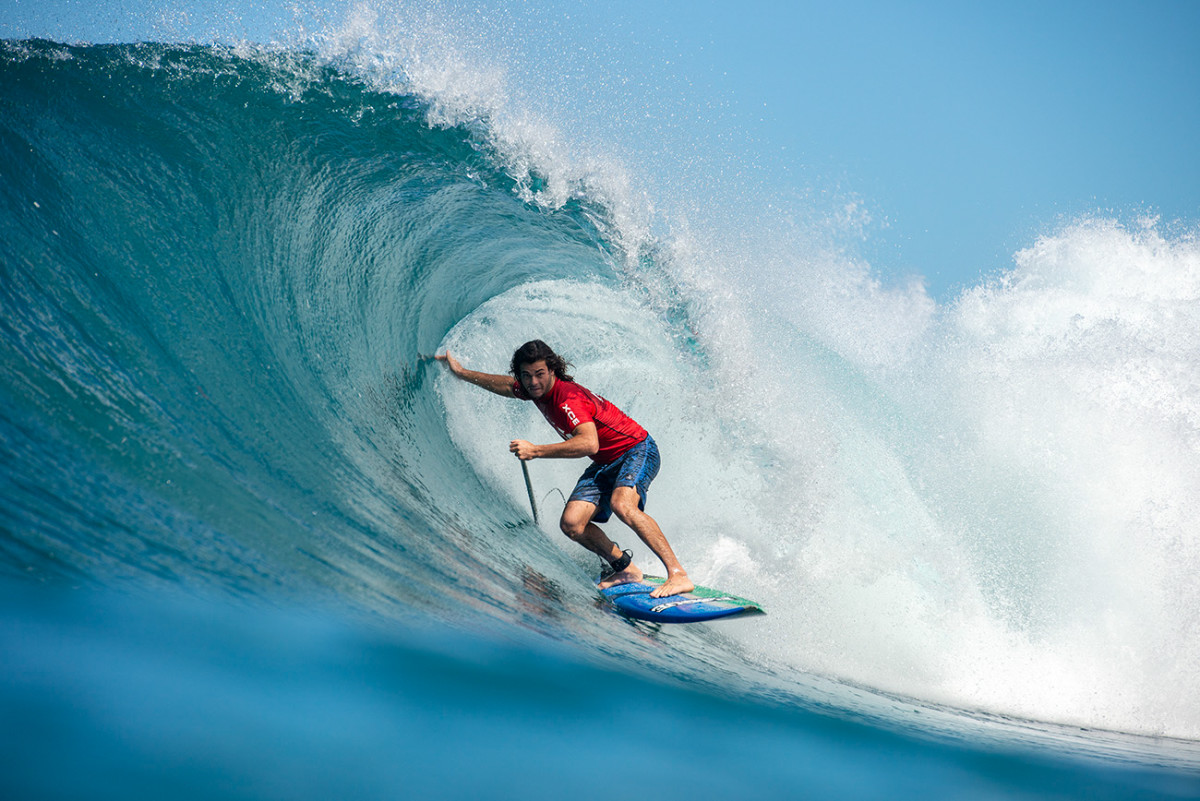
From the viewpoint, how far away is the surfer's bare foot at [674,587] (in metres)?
4.09

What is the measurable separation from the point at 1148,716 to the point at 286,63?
9.43 metres

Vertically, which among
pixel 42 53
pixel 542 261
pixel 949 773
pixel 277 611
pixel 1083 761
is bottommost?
pixel 277 611

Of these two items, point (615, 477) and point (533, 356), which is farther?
point (615, 477)

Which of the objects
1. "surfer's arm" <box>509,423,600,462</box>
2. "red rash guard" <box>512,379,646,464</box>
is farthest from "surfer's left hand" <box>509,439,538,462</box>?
"red rash guard" <box>512,379,646,464</box>

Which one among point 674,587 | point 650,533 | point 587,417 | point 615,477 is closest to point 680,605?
point 674,587

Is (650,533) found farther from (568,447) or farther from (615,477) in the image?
(568,447)

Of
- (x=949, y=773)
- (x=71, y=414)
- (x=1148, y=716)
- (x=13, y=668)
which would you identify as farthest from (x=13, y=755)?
(x=1148, y=716)

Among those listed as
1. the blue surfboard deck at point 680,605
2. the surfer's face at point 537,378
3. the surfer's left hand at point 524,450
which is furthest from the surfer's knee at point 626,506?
the surfer's face at point 537,378

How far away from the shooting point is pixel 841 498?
6746 mm

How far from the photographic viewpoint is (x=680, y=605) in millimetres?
3990

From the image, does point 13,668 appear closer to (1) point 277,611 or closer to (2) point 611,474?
(1) point 277,611

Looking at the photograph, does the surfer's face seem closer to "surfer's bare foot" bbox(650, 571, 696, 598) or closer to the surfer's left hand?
the surfer's left hand

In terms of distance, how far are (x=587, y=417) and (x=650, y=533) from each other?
2.71ft

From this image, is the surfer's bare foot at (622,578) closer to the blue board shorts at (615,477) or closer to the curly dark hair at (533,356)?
the blue board shorts at (615,477)
